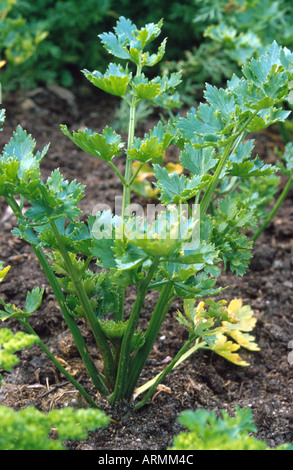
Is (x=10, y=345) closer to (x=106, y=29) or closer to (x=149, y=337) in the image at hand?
(x=149, y=337)

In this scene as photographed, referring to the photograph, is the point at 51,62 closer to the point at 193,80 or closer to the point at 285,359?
the point at 193,80

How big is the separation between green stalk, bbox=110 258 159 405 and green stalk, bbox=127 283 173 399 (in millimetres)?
23

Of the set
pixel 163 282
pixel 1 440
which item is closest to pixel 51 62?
pixel 163 282

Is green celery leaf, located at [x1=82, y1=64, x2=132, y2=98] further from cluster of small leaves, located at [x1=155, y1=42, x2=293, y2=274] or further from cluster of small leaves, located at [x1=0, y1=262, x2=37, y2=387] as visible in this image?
cluster of small leaves, located at [x1=0, y1=262, x2=37, y2=387]

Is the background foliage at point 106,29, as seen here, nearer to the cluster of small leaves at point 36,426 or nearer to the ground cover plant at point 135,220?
the ground cover plant at point 135,220

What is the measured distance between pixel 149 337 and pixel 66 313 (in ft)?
0.85

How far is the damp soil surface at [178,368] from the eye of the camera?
6.01 ft

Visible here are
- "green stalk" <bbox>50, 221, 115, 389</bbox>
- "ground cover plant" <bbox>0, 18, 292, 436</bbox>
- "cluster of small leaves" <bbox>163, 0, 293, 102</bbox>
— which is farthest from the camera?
"cluster of small leaves" <bbox>163, 0, 293, 102</bbox>

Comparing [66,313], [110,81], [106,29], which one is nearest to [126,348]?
[66,313]

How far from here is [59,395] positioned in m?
1.88

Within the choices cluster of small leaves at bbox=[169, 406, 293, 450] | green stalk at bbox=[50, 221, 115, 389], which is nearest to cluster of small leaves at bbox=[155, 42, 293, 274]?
green stalk at bbox=[50, 221, 115, 389]

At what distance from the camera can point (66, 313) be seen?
5.74 ft

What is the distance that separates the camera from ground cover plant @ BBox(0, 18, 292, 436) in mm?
1506

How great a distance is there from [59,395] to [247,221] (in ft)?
2.69
